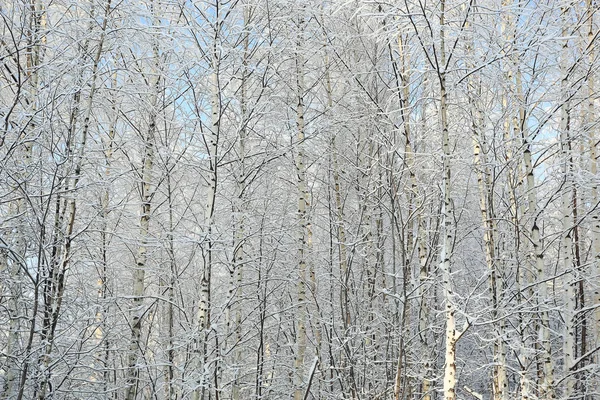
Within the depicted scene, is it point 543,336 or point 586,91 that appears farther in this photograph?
point 586,91

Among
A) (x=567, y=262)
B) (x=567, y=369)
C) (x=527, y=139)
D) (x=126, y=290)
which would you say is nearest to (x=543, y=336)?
(x=567, y=369)

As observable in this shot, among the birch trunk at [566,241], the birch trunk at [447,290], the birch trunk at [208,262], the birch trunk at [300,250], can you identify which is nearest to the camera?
the birch trunk at [447,290]

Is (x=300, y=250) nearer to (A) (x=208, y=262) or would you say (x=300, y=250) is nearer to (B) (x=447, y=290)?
(A) (x=208, y=262)

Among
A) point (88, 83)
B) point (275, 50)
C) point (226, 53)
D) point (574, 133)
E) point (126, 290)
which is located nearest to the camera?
point (88, 83)

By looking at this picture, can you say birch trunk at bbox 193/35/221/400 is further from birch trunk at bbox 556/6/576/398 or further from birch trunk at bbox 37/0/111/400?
birch trunk at bbox 556/6/576/398

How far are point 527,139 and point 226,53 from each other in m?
3.37

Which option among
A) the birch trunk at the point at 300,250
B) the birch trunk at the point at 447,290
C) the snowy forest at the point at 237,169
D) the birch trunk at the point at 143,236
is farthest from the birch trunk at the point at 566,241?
the birch trunk at the point at 143,236

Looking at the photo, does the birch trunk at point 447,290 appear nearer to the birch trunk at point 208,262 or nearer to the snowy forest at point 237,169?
the snowy forest at point 237,169

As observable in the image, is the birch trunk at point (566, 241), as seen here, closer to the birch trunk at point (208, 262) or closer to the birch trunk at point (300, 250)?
the birch trunk at point (300, 250)

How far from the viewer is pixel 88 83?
12.9ft

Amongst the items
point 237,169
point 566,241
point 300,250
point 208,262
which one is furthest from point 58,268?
point 566,241

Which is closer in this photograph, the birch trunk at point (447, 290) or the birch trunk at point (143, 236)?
the birch trunk at point (447, 290)

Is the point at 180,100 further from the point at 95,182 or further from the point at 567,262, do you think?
the point at 567,262

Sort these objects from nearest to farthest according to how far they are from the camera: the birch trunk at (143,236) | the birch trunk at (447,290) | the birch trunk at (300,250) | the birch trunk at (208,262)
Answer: the birch trunk at (447,290), the birch trunk at (208,262), the birch trunk at (143,236), the birch trunk at (300,250)
